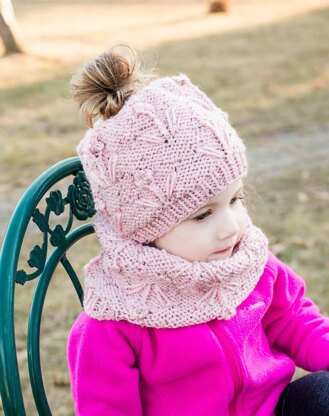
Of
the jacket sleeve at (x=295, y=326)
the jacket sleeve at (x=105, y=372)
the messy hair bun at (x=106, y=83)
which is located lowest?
the jacket sleeve at (x=295, y=326)

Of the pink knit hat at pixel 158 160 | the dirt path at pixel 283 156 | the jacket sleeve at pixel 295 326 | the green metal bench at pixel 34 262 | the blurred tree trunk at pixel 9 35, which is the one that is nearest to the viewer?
the green metal bench at pixel 34 262

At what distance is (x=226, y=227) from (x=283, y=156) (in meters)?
3.90

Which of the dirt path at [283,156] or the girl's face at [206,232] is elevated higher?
the girl's face at [206,232]

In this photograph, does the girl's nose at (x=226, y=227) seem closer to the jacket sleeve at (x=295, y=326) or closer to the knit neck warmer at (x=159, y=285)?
the knit neck warmer at (x=159, y=285)

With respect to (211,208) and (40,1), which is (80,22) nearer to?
(40,1)

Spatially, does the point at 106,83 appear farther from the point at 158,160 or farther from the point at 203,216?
the point at 203,216

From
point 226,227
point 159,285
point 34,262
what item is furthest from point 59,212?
point 226,227

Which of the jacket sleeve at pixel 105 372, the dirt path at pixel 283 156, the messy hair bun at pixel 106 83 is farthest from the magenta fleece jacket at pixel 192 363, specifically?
the dirt path at pixel 283 156

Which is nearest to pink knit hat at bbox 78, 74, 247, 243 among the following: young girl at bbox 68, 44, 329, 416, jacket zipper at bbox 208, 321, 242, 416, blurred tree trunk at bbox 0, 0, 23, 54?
young girl at bbox 68, 44, 329, 416

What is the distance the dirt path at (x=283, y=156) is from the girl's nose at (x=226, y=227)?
323 centimetres

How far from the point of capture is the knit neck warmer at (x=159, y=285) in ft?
4.97

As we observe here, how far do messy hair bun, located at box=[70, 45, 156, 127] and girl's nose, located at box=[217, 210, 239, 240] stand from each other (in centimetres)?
34

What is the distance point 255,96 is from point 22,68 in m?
3.82

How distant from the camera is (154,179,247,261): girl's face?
152 centimetres
